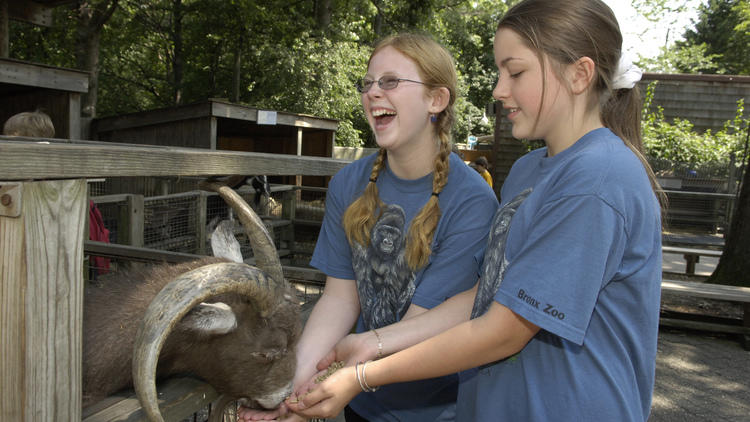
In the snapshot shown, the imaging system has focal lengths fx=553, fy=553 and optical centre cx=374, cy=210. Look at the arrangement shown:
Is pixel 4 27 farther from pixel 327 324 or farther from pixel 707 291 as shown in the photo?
pixel 707 291

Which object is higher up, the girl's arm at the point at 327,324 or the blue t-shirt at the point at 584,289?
the blue t-shirt at the point at 584,289

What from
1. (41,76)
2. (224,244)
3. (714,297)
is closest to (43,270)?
(224,244)

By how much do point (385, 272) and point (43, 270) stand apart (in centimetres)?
123

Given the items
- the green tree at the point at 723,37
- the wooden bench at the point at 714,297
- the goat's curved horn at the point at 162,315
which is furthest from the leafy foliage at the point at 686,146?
the green tree at the point at 723,37

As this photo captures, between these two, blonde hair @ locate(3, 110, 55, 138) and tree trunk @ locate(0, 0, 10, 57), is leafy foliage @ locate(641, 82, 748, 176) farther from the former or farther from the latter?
blonde hair @ locate(3, 110, 55, 138)

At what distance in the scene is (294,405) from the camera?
193 cm

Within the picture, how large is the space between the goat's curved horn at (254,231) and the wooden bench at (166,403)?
49 centimetres

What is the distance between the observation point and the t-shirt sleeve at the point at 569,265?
1387mm

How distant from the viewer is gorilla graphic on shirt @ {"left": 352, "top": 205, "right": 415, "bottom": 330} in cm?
218

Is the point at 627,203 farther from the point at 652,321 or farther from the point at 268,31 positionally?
the point at 268,31

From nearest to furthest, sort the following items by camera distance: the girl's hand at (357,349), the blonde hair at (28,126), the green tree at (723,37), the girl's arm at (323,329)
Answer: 1. the girl's hand at (357,349)
2. the girl's arm at (323,329)
3. the blonde hair at (28,126)
4. the green tree at (723,37)

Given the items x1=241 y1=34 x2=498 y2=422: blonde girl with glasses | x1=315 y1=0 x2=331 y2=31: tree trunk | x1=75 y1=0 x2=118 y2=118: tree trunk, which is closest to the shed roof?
x1=75 y1=0 x2=118 y2=118: tree trunk

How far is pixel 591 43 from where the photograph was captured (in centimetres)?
164

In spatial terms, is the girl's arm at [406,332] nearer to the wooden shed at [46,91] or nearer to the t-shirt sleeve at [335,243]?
the t-shirt sleeve at [335,243]
